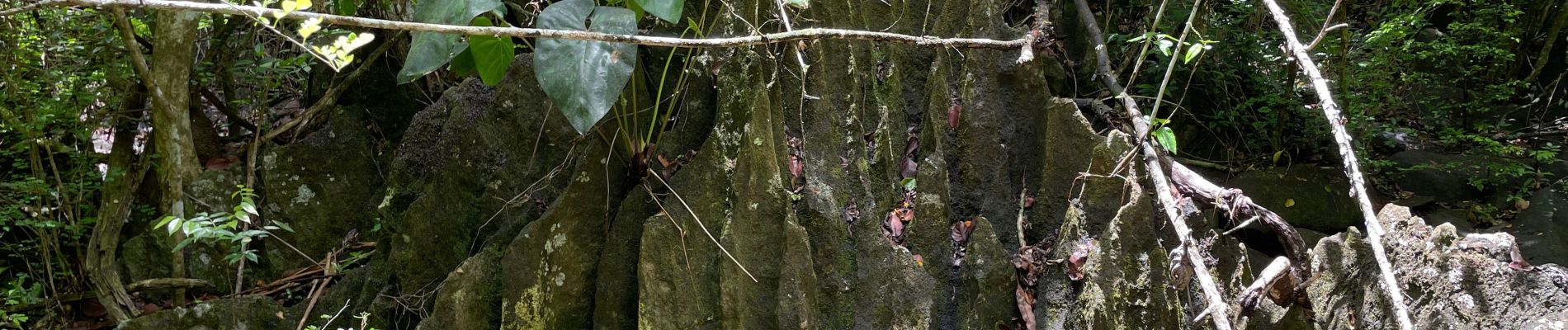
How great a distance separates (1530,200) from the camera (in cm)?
557

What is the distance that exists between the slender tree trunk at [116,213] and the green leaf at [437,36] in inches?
107

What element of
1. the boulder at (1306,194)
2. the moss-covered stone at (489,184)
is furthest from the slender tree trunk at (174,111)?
the boulder at (1306,194)

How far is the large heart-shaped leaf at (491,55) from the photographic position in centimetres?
304

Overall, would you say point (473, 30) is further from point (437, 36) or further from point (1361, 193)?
point (1361, 193)

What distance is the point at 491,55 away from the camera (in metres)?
3.07

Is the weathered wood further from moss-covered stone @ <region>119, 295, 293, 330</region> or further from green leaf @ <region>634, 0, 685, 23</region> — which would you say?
moss-covered stone @ <region>119, 295, 293, 330</region>

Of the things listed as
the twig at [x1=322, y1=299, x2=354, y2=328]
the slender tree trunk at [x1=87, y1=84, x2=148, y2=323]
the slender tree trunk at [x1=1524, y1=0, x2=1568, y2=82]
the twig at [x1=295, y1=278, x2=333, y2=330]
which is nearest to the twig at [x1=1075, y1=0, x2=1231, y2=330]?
the twig at [x1=322, y1=299, x2=354, y2=328]

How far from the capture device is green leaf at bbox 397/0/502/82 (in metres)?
2.81

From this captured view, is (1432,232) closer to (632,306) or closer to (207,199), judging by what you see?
(632,306)

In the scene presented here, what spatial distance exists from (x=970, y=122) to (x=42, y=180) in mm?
4546

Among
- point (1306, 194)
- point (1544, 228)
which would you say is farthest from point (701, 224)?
point (1544, 228)

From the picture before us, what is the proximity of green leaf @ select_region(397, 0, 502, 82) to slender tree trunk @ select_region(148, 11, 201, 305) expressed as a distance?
1.84m

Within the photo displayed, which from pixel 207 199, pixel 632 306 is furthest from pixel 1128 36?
pixel 207 199

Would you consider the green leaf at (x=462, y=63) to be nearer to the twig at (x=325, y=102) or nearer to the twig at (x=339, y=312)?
the twig at (x=339, y=312)
